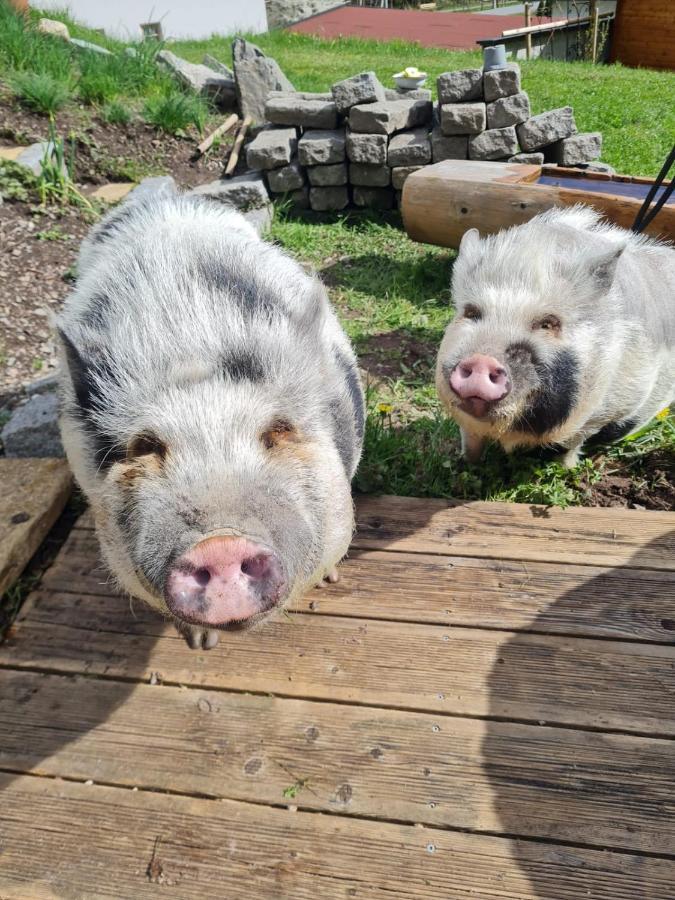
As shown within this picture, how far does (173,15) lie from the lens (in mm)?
18375

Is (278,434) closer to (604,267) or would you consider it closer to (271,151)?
(604,267)

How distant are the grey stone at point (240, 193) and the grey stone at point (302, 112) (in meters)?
0.87

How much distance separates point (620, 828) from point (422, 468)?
2.08m

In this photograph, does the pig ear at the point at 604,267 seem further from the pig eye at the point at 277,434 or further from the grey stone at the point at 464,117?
the grey stone at the point at 464,117

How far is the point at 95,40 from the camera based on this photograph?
38.0 ft

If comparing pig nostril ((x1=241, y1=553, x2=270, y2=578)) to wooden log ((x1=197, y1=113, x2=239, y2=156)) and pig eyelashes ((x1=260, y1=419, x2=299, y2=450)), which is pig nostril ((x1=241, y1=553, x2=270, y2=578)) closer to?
pig eyelashes ((x1=260, y1=419, x2=299, y2=450))

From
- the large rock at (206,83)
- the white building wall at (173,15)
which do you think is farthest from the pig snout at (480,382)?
the white building wall at (173,15)

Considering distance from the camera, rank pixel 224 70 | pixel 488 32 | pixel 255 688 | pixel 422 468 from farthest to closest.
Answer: pixel 488 32 → pixel 224 70 → pixel 422 468 → pixel 255 688

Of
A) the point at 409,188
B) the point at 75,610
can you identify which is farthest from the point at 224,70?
the point at 75,610

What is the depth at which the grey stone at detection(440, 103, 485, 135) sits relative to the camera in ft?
21.9

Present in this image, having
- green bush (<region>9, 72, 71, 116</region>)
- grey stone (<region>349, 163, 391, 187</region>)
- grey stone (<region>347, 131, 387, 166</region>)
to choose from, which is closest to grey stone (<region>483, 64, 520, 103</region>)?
grey stone (<region>347, 131, 387, 166</region>)

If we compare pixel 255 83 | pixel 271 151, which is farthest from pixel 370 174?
pixel 255 83

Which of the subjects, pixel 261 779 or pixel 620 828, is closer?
pixel 620 828

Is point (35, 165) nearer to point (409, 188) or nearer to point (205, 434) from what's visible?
point (409, 188)
